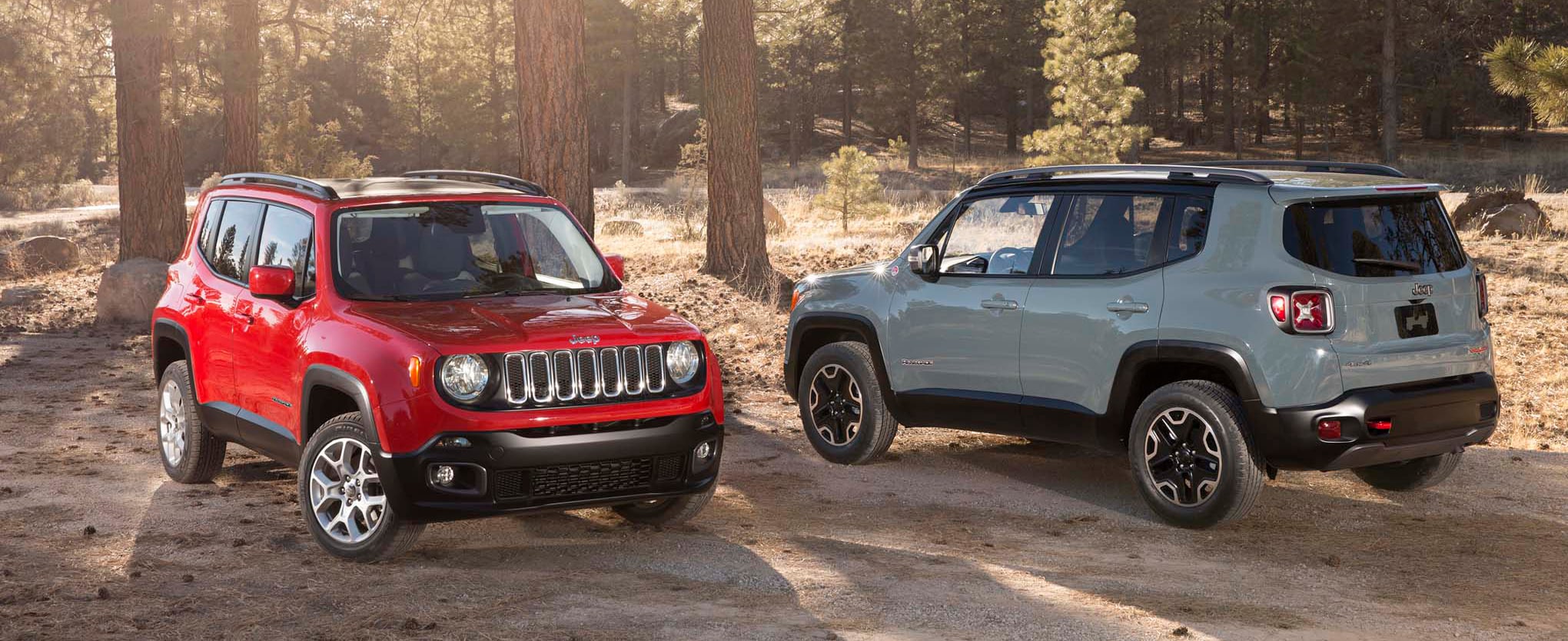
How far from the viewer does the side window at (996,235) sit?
7.92 m

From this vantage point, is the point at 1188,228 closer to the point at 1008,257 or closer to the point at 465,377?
the point at 1008,257

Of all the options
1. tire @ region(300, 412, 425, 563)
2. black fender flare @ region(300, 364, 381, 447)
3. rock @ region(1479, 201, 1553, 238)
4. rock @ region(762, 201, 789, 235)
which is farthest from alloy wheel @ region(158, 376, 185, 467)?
rock @ region(1479, 201, 1553, 238)

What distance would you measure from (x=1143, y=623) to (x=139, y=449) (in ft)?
23.0

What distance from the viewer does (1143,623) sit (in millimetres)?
5500

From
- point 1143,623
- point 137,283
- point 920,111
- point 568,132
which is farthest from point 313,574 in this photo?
point 920,111

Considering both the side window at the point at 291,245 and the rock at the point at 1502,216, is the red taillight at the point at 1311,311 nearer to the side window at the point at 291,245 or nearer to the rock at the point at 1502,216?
the side window at the point at 291,245

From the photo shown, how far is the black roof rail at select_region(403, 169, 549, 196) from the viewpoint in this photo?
25.3ft

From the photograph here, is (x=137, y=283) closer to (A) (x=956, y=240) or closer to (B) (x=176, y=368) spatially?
(B) (x=176, y=368)

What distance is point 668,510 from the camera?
7141 mm

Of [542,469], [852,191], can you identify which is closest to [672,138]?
[852,191]

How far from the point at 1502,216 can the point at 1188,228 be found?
16.7m

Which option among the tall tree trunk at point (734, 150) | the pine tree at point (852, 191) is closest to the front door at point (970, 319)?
the tall tree trunk at point (734, 150)

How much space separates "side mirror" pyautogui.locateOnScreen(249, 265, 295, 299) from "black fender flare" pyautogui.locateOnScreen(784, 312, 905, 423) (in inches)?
139

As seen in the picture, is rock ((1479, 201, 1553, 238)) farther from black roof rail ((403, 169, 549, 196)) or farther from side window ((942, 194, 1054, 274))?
black roof rail ((403, 169, 549, 196))
